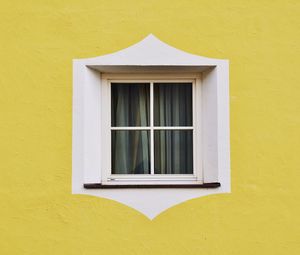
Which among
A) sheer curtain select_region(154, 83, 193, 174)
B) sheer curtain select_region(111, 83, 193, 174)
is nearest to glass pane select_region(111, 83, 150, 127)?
sheer curtain select_region(111, 83, 193, 174)

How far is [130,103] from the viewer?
5.25 meters

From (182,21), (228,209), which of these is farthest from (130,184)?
(182,21)

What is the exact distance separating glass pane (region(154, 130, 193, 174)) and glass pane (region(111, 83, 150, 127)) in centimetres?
23

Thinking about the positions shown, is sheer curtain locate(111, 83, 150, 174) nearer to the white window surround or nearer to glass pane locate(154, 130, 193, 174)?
glass pane locate(154, 130, 193, 174)

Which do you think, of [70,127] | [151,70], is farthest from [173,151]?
[70,127]

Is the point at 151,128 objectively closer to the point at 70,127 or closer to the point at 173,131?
the point at 173,131

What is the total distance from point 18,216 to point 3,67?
1315 millimetres

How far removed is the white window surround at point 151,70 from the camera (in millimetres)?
4883

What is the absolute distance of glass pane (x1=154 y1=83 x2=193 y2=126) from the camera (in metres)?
5.23

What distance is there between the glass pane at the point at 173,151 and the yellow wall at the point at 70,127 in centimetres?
44

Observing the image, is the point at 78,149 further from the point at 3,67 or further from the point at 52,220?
the point at 3,67

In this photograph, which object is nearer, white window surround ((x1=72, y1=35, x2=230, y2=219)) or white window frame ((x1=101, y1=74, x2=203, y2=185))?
white window surround ((x1=72, y1=35, x2=230, y2=219))

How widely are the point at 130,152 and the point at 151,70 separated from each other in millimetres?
785

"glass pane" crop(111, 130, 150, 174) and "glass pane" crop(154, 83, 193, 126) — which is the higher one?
"glass pane" crop(154, 83, 193, 126)
